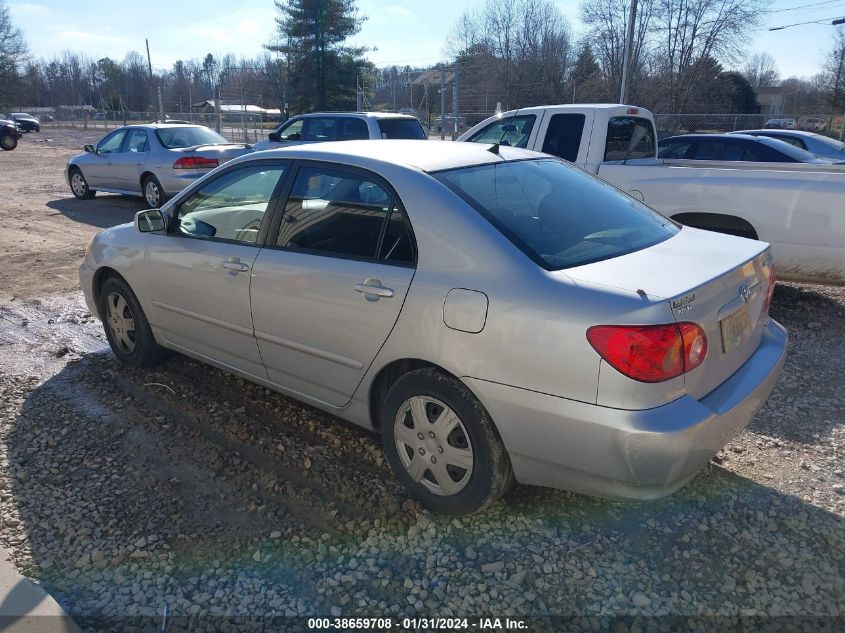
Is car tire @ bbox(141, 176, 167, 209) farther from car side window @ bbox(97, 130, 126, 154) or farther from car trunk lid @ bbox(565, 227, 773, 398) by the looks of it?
car trunk lid @ bbox(565, 227, 773, 398)

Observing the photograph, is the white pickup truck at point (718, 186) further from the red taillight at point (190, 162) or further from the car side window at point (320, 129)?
the red taillight at point (190, 162)

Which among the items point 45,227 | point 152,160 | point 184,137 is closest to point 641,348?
point 45,227

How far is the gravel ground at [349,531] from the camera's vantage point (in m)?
2.53

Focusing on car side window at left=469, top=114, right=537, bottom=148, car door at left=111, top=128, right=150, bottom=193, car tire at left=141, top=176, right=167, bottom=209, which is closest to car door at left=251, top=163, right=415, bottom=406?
car side window at left=469, top=114, right=537, bottom=148

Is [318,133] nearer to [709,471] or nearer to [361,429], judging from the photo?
[361,429]

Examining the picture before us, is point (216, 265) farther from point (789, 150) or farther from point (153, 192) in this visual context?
point (789, 150)

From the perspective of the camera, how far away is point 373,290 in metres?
3.04

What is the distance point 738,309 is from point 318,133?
11.0 metres

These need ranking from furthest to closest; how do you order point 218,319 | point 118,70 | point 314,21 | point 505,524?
point 118,70, point 314,21, point 218,319, point 505,524

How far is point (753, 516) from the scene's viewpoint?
3008 mm

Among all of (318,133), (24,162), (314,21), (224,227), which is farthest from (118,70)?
(224,227)

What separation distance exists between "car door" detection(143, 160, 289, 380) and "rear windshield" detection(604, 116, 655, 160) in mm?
4570

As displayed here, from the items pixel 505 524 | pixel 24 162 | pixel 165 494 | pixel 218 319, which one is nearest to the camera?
pixel 505 524

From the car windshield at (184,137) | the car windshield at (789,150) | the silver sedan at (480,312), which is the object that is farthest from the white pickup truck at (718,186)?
the car windshield at (184,137)
